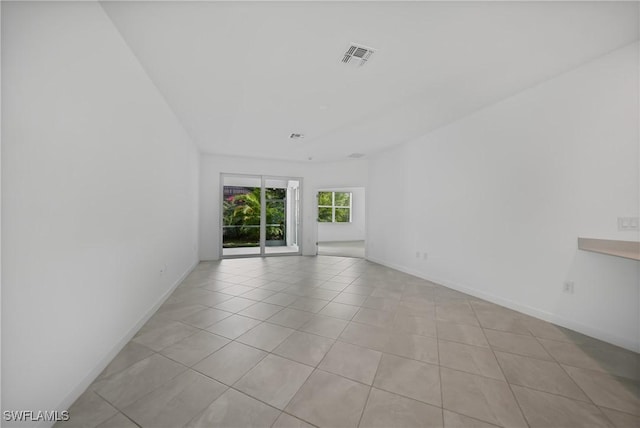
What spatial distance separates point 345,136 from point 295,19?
123 inches

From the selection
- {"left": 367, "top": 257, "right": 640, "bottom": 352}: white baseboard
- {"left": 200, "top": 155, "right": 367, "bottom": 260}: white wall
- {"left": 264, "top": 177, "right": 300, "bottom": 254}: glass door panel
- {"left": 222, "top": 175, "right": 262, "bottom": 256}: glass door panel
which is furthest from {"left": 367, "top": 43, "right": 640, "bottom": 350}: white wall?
{"left": 222, "top": 175, "right": 262, "bottom": 256}: glass door panel

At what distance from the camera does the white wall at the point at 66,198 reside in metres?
1.26

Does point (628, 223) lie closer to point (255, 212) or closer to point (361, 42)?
point (361, 42)

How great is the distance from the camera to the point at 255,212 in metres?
7.84

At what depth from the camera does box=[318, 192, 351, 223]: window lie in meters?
10.8

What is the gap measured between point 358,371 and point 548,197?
3.04 m

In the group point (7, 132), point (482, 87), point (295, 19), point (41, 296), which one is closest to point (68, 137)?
point (7, 132)

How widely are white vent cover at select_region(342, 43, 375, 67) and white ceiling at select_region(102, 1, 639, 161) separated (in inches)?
2.6

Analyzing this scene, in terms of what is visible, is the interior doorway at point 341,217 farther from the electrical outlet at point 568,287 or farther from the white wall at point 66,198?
the white wall at point 66,198

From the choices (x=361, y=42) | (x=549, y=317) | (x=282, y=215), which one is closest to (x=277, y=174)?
(x=282, y=215)

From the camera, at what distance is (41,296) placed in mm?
1408

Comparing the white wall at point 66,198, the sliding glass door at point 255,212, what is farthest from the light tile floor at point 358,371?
the sliding glass door at point 255,212

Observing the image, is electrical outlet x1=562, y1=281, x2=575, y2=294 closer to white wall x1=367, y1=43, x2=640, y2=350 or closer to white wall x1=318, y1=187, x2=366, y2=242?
white wall x1=367, y1=43, x2=640, y2=350

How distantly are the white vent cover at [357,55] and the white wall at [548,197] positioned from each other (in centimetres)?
231
